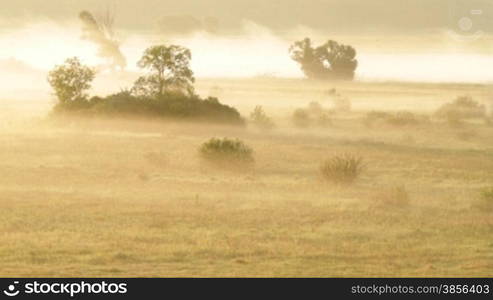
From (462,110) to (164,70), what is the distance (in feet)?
76.5

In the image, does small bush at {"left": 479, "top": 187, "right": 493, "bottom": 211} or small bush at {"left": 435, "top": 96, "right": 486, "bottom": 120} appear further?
small bush at {"left": 435, "top": 96, "right": 486, "bottom": 120}

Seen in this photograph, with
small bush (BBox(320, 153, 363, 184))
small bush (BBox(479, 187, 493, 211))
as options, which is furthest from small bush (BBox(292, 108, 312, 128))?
small bush (BBox(479, 187, 493, 211))

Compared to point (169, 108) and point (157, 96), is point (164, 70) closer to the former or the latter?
point (157, 96)

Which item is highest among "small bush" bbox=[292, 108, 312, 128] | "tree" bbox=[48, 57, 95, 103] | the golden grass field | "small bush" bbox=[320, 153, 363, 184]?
"tree" bbox=[48, 57, 95, 103]

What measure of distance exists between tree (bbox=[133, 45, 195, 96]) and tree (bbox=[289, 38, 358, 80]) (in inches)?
2150

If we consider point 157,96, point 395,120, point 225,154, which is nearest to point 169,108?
point 157,96

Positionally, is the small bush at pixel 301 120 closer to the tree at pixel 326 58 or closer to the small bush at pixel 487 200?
the small bush at pixel 487 200

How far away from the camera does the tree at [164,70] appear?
2249 inches

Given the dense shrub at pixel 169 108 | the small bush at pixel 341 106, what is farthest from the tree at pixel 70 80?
the small bush at pixel 341 106

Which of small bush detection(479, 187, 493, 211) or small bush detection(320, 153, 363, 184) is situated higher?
small bush detection(320, 153, 363, 184)

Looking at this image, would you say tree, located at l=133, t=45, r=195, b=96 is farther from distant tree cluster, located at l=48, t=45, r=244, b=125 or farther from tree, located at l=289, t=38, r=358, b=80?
tree, located at l=289, t=38, r=358, b=80

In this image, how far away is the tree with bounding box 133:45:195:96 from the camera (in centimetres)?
5712

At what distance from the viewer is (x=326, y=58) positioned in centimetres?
11256

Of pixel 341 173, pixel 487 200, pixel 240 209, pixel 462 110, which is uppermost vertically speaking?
pixel 462 110
